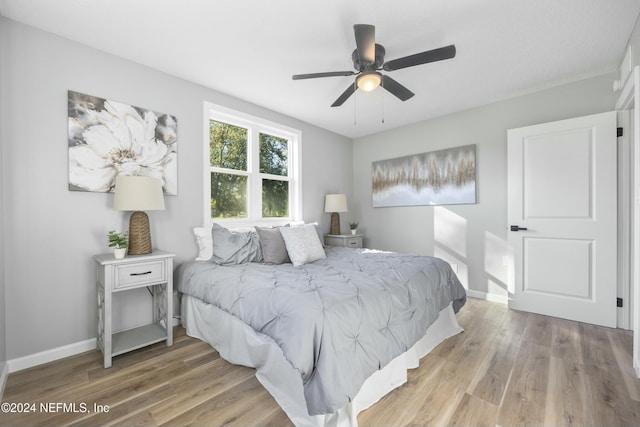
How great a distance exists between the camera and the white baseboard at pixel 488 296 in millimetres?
3361

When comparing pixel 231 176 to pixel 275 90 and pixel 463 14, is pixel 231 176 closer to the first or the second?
pixel 275 90

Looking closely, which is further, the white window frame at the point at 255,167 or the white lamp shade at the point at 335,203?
the white lamp shade at the point at 335,203

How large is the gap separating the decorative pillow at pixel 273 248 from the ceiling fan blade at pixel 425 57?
5.74 ft

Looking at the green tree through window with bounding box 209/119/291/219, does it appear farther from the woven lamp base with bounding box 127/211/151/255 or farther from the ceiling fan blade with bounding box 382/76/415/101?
the ceiling fan blade with bounding box 382/76/415/101

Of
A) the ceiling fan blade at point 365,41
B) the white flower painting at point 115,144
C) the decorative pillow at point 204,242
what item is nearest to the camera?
the ceiling fan blade at point 365,41

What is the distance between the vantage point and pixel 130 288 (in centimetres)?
210

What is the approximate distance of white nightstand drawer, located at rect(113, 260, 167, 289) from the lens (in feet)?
6.71

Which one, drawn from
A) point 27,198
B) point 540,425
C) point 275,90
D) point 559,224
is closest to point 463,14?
point 275,90

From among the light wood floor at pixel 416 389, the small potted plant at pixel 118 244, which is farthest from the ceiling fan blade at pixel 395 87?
the small potted plant at pixel 118 244

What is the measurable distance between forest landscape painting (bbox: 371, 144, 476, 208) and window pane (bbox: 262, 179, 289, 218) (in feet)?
5.14

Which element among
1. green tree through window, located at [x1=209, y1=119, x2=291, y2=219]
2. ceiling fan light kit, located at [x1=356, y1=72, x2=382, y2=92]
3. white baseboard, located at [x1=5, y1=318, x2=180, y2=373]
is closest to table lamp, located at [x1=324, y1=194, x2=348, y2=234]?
green tree through window, located at [x1=209, y1=119, x2=291, y2=219]

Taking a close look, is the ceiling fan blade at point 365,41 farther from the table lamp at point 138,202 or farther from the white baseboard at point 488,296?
the white baseboard at point 488,296

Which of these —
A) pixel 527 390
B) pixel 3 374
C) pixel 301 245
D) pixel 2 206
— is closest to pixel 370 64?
pixel 301 245

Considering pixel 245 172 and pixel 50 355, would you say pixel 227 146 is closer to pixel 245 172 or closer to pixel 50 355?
pixel 245 172
